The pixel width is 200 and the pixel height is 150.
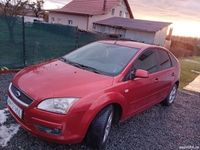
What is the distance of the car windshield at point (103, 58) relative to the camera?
14.1 feet

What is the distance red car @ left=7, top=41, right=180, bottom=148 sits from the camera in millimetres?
3305

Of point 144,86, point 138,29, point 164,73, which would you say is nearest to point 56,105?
point 144,86

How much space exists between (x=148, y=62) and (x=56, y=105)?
2.31m

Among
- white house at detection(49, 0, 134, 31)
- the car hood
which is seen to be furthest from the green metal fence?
white house at detection(49, 0, 134, 31)

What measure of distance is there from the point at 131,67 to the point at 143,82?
1.46 ft

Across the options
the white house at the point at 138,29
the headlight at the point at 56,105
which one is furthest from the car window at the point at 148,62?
the white house at the point at 138,29

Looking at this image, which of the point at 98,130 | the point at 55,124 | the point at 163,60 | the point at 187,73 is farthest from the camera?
the point at 187,73

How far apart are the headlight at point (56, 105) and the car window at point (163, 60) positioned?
2761mm

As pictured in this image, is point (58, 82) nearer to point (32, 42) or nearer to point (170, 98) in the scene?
point (170, 98)

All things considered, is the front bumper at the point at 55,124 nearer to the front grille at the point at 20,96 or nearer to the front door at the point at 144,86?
the front grille at the point at 20,96

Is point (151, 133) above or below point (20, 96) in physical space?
below

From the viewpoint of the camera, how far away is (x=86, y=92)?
11.4 ft

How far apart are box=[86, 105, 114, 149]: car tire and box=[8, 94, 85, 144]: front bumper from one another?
0.73ft

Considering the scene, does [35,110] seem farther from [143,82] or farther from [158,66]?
[158,66]
